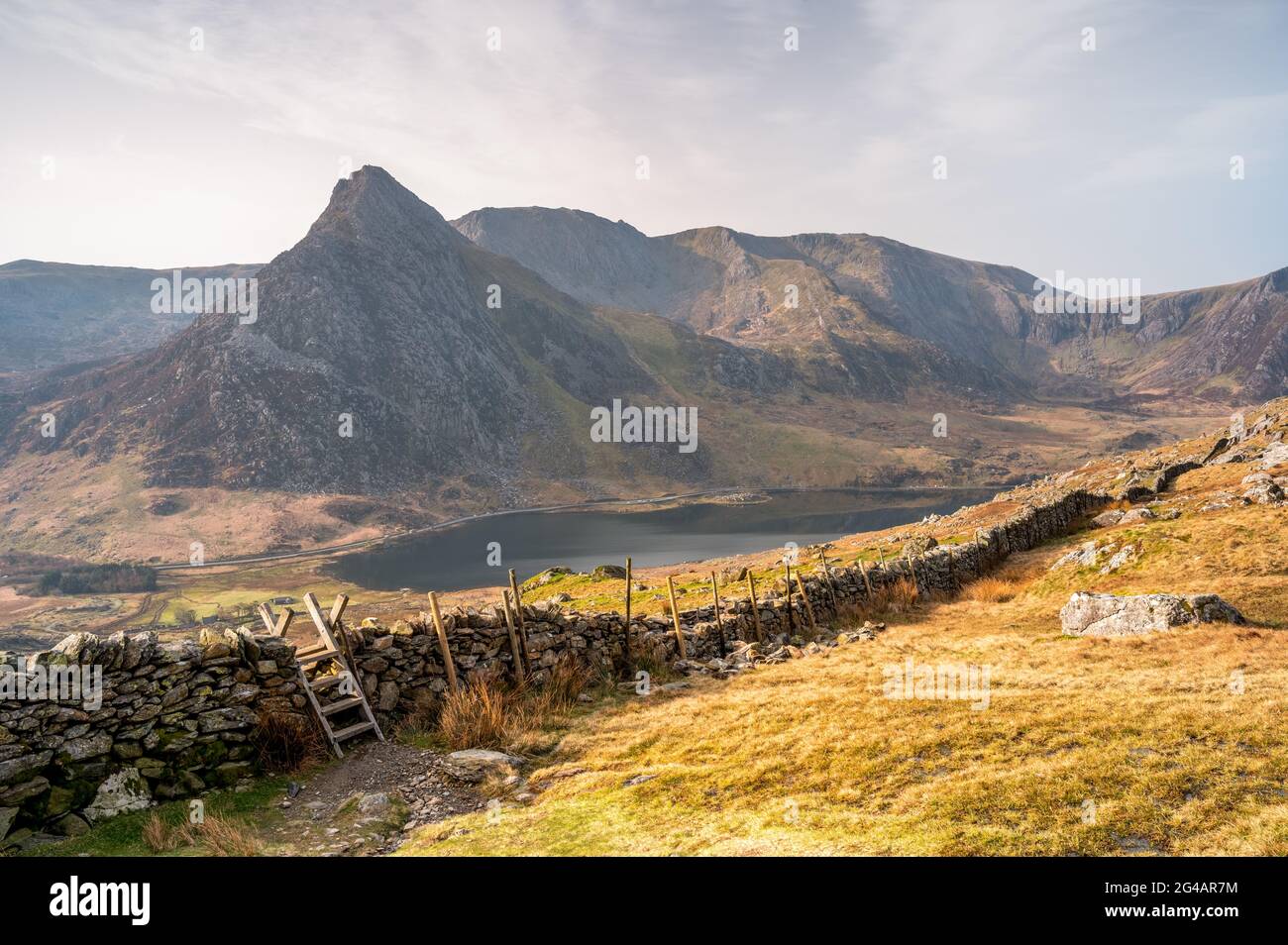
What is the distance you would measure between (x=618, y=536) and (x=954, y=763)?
138m

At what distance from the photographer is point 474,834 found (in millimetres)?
9508

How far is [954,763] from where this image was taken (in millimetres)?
10125

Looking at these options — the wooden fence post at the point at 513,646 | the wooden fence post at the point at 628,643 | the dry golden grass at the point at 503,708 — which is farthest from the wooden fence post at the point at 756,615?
the wooden fence post at the point at 513,646

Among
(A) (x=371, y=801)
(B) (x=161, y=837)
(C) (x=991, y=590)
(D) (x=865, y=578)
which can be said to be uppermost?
(D) (x=865, y=578)

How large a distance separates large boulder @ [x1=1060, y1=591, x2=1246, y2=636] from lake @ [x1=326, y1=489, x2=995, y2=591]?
298 ft

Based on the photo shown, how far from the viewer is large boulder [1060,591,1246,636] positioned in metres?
17.0

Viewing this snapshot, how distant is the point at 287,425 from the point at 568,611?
641 feet
